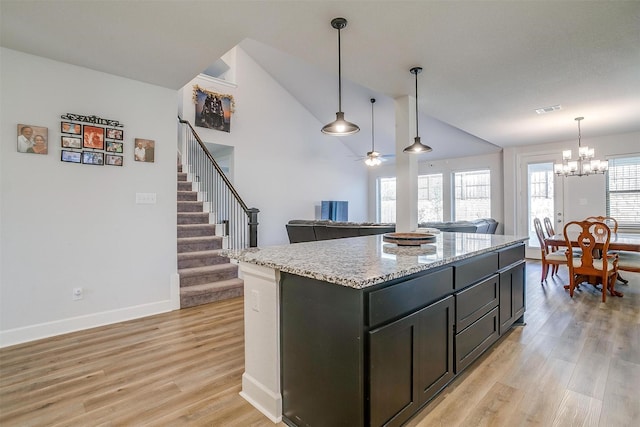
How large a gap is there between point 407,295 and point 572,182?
678 cm

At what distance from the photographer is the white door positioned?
6539 mm

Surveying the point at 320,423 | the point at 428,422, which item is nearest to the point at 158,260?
the point at 320,423

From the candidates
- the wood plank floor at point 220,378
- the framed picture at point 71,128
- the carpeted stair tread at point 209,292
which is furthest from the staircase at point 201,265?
the framed picture at point 71,128

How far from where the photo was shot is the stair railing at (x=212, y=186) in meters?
5.47

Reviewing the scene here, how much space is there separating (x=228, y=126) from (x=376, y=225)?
11.7ft

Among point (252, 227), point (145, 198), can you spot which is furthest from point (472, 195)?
point (145, 198)

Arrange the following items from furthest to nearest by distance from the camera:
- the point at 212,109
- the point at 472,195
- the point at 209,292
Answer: the point at 472,195 < the point at 212,109 < the point at 209,292

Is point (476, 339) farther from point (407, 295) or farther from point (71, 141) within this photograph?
point (71, 141)

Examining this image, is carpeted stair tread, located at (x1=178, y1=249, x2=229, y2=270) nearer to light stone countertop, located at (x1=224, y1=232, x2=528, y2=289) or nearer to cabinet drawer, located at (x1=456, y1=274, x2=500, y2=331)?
light stone countertop, located at (x1=224, y1=232, x2=528, y2=289)

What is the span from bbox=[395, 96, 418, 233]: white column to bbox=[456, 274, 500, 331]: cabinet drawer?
1603 millimetres

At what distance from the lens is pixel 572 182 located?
632cm

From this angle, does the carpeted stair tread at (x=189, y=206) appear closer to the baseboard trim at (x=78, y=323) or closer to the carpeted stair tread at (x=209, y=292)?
the carpeted stair tread at (x=209, y=292)

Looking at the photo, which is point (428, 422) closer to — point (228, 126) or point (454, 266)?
point (454, 266)

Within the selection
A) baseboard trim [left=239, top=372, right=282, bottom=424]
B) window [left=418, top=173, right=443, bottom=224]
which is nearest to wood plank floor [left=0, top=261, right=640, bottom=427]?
baseboard trim [left=239, top=372, right=282, bottom=424]
